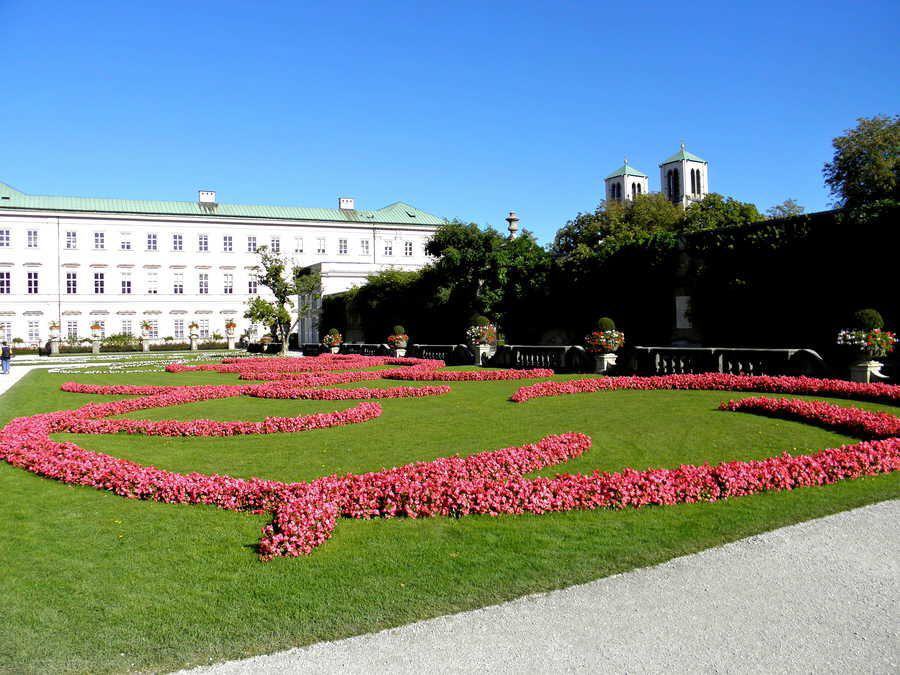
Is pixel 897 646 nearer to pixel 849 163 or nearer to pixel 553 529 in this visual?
pixel 553 529

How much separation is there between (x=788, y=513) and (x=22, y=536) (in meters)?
5.70

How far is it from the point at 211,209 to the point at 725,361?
5968 centimetres

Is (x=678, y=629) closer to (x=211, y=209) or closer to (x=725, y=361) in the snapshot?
(x=725, y=361)

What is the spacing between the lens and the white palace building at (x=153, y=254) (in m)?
57.3

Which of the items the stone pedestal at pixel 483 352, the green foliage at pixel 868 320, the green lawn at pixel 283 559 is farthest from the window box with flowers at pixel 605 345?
the green lawn at pixel 283 559

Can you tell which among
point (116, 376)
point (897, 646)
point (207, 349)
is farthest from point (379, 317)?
point (897, 646)

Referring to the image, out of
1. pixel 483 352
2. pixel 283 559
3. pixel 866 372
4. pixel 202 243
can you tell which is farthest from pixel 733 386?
pixel 202 243

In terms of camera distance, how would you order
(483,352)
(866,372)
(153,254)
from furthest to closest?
(153,254)
(483,352)
(866,372)

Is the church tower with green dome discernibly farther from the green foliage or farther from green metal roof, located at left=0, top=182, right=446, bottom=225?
the green foliage

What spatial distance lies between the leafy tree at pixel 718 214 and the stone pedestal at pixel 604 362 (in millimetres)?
22298

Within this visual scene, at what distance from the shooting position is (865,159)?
35.0m

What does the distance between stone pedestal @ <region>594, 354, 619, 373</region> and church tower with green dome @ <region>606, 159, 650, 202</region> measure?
8941cm

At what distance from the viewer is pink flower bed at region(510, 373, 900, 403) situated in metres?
11.3

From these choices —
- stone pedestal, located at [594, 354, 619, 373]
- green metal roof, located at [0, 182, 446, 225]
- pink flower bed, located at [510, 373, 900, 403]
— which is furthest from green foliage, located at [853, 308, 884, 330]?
green metal roof, located at [0, 182, 446, 225]
